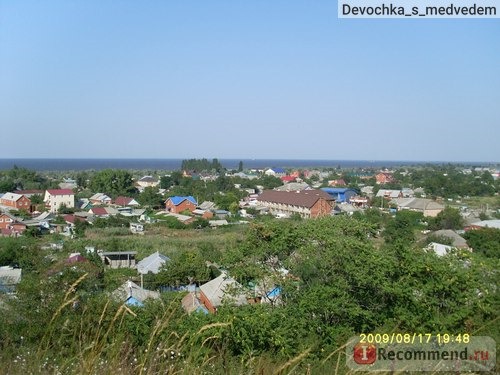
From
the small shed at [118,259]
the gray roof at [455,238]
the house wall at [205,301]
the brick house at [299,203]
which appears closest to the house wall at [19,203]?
the brick house at [299,203]

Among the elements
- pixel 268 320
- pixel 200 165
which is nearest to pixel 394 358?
pixel 268 320

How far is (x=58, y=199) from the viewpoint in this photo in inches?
776

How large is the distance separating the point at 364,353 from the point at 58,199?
65.1 ft

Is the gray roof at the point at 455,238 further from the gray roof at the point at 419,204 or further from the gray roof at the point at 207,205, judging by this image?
the gray roof at the point at 207,205

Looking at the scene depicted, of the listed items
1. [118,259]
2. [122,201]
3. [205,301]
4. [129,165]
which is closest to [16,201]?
[122,201]

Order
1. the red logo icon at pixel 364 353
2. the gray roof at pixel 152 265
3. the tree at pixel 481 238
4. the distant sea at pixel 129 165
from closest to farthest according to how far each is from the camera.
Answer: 1. the red logo icon at pixel 364 353
2. the gray roof at pixel 152 265
3. the tree at pixel 481 238
4. the distant sea at pixel 129 165

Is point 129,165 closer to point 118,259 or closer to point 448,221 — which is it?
point 448,221

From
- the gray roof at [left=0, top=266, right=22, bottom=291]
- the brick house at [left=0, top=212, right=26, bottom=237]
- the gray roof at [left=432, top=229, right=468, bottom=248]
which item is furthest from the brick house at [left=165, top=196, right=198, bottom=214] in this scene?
the gray roof at [left=0, top=266, right=22, bottom=291]

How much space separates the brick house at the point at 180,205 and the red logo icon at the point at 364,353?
57.9ft

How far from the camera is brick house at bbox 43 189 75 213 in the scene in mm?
19519

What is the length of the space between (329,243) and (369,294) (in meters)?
0.56

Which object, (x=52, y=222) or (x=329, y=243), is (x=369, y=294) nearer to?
(x=329, y=243)

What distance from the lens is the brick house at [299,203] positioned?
57.7 feet

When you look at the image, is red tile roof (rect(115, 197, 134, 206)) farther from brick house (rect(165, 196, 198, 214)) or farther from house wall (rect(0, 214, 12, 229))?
house wall (rect(0, 214, 12, 229))
